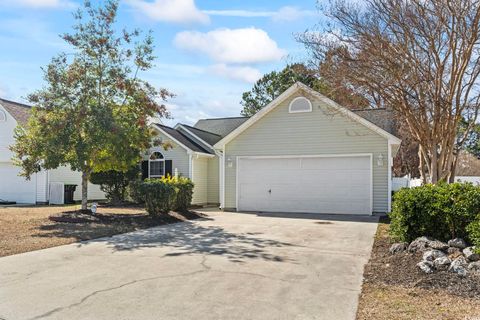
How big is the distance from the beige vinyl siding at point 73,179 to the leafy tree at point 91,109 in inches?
324

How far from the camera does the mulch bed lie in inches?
221

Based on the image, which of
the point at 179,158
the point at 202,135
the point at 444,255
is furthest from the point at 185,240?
the point at 202,135

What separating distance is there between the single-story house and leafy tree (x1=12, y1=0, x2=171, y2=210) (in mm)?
4617

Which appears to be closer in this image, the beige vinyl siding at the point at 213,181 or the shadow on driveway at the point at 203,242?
the shadow on driveway at the point at 203,242

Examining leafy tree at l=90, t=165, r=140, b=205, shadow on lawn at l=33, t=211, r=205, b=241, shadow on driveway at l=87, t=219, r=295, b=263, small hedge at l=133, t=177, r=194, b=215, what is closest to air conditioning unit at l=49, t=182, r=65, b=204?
leafy tree at l=90, t=165, r=140, b=205

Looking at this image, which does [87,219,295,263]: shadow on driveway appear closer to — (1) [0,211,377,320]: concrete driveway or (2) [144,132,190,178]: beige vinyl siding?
(1) [0,211,377,320]: concrete driveway

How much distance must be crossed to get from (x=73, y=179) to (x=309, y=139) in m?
13.6

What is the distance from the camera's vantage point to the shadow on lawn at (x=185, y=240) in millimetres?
8445

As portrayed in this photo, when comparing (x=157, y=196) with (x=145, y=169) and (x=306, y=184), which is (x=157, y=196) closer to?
(x=306, y=184)

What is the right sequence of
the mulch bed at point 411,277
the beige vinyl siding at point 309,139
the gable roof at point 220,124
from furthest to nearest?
the gable roof at point 220,124, the beige vinyl siding at point 309,139, the mulch bed at point 411,277

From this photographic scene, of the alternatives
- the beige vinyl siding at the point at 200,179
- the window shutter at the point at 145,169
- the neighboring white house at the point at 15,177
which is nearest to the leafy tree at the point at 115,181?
the window shutter at the point at 145,169

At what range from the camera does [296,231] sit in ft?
38.1

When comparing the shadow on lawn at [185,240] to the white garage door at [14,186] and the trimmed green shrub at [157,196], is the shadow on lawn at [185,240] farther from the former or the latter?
the white garage door at [14,186]

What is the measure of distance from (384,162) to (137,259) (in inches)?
417
